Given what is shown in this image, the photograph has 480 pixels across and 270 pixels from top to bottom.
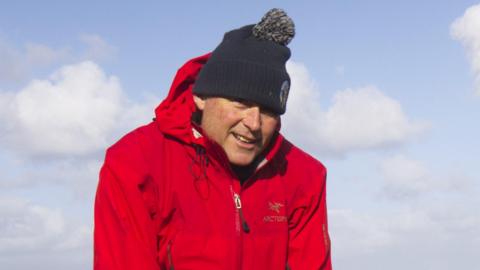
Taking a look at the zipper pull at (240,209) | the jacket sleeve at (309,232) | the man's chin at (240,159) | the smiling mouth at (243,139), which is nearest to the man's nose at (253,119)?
the smiling mouth at (243,139)

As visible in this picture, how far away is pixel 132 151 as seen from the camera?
6.76m

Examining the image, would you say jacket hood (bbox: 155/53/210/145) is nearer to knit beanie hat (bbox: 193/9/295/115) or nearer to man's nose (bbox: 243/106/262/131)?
knit beanie hat (bbox: 193/9/295/115)

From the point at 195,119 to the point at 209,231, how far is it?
32.0 inches

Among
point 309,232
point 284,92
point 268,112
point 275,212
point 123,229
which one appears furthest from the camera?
point 309,232

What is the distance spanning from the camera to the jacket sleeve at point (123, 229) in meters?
6.61

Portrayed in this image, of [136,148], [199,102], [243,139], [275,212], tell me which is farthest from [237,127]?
[275,212]

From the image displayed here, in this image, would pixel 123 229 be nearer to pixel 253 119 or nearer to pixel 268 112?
pixel 253 119

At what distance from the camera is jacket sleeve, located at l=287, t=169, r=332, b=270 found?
7.43 meters

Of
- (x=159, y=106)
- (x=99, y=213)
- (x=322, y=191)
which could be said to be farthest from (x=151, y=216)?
(x=322, y=191)

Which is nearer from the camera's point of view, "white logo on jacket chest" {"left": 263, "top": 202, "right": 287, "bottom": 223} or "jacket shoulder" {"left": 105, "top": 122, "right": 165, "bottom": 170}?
"jacket shoulder" {"left": 105, "top": 122, "right": 165, "bottom": 170}

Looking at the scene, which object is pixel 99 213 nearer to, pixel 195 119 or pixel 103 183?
pixel 103 183

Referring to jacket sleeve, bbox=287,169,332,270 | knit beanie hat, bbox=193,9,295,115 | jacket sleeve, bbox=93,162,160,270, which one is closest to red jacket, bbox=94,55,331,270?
jacket sleeve, bbox=93,162,160,270

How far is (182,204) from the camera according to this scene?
22.3ft

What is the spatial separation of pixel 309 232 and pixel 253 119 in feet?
4.11
